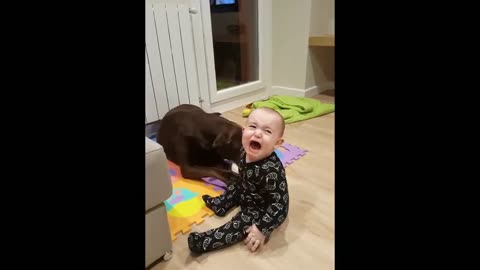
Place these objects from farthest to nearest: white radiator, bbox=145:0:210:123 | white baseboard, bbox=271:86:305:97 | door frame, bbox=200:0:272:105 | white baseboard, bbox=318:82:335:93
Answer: white baseboard, bbox=318:82:335:93
white baseboard, bbox=271:86:305:97
door frame, bbox=200:0:272:105
white radiator, bbox=145:0:210:123

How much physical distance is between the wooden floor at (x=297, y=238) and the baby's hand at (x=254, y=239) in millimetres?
18

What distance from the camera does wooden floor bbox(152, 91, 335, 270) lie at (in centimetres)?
91

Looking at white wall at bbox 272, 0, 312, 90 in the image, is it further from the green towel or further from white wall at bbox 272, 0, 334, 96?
the green towel

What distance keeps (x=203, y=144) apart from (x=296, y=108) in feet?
3.55

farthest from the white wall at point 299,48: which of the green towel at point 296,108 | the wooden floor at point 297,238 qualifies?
the wooden floor at point 297,238

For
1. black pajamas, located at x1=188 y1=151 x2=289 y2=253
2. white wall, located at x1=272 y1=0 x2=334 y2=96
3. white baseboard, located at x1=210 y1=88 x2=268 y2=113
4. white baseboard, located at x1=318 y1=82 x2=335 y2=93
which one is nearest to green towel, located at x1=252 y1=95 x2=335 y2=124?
white baseboard, located at x1=210 y1=88 x2=268 y2=113

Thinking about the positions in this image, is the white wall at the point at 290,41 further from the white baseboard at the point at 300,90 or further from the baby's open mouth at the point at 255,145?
the baby's open mouth at the point at 255,145

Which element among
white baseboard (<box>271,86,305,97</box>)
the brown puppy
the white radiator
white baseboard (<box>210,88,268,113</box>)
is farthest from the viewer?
white baseboard (<box>271,86,305,97</box>)

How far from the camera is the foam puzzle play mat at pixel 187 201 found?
1095 mm

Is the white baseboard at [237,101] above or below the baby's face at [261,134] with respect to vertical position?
below

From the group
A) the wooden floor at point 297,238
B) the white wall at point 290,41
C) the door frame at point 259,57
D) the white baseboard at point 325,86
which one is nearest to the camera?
the wooden floor at point 297,238

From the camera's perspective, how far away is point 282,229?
106cm

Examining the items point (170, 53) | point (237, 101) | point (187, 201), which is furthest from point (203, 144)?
point (237, 101)
